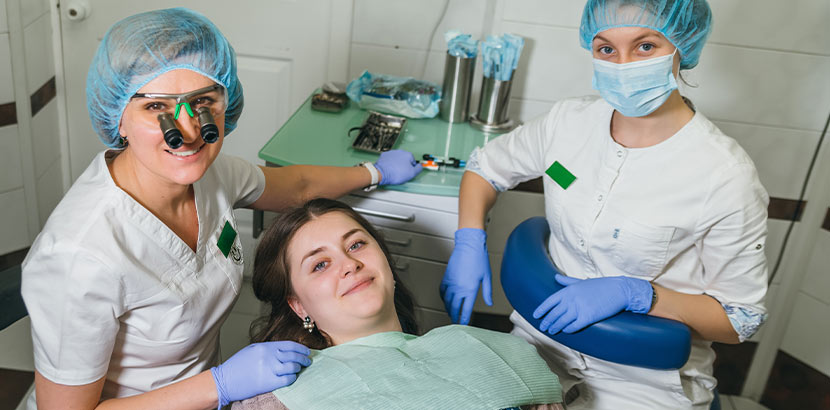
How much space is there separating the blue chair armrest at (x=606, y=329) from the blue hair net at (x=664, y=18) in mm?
549

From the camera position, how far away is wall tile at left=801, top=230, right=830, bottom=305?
2.44 meters

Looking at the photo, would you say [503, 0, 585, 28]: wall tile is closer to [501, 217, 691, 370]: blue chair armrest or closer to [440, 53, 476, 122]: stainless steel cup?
[440, 53, 476, 122]: stainless steel cup

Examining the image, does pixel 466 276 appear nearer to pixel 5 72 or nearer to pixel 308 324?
pixel 308 324

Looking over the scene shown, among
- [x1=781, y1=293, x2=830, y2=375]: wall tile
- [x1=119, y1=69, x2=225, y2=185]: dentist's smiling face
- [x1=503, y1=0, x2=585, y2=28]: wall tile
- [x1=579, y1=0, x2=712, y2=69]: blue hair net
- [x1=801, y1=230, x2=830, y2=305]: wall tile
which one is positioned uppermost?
[x1=579, y1=0, x2=712, y2=69]: blue hair net

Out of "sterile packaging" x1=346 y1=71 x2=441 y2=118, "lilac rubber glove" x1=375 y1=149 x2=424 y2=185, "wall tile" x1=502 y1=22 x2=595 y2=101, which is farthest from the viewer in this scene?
"sterile packaging" x1=346 y1=71 x2=441 y2=118

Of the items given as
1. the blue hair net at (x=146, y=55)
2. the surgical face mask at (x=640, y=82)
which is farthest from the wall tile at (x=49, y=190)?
the surgical face mask at (x=640, y=82)

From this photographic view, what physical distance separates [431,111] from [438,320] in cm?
73

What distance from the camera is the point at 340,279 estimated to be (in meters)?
1.51

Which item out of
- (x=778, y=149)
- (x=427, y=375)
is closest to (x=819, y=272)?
(x=778, y=149)

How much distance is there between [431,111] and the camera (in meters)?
2.43

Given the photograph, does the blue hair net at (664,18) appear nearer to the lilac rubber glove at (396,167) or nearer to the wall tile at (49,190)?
the lilac rubber glove at (396,167)

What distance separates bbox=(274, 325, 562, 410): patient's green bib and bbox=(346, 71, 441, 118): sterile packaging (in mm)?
1062

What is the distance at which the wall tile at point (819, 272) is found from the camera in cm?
244

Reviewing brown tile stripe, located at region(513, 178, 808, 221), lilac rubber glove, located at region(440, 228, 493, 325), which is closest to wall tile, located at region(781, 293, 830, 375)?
brown tile stripe, located at region(513, 178, 808, 221)
